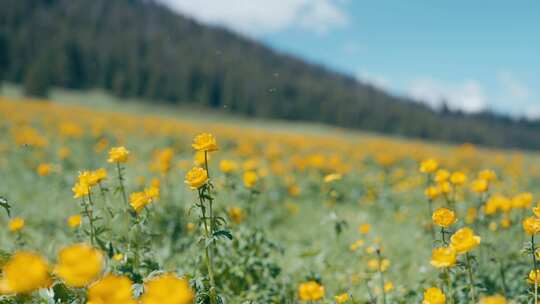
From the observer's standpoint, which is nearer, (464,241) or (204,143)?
(464,241)

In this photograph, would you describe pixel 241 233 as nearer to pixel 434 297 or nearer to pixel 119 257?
pixel 119 257

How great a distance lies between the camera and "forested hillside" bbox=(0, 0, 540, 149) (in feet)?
153

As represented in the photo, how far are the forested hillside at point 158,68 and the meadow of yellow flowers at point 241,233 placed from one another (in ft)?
96.0

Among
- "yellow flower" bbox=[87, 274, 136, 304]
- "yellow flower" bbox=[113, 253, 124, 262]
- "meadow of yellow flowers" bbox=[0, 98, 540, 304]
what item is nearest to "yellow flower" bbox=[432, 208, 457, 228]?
"meadow of yellow flowers" bbox=[0, 98, 540, 304]

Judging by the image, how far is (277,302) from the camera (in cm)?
284

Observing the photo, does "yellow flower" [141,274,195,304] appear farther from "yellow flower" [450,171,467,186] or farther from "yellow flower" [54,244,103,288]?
"yellow flower" [450,171,467,186]

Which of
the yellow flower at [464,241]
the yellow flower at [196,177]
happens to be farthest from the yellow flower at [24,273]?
the yellow flower at [464,241]

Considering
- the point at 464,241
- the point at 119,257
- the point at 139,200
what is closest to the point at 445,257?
the point at 464,241

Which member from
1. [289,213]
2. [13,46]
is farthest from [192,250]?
[13,46]

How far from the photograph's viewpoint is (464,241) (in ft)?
5.66

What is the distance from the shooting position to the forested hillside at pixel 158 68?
46.7 meters

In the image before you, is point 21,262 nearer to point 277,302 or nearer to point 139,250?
point 139,250

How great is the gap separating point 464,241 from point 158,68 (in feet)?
166

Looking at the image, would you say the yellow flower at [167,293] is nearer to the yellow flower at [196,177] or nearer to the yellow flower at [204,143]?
the yellow flower at [196,177]
